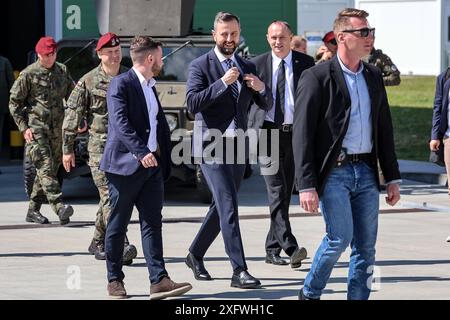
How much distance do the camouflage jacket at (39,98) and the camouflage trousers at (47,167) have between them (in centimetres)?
10

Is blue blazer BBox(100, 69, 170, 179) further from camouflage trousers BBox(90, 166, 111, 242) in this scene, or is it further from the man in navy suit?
camouflage trousers BBox(90, 166, 111, 242)

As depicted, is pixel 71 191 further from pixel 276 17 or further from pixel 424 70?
pixel 424 70

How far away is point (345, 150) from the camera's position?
7.69 meters

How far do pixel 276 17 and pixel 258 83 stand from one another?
10345 mm

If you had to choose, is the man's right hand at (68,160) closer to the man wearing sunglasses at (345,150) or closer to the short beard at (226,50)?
the short beard at (226,50)

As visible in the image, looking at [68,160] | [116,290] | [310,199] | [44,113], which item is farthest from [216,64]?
[44,113]

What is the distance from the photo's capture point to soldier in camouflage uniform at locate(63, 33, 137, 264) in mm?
10500

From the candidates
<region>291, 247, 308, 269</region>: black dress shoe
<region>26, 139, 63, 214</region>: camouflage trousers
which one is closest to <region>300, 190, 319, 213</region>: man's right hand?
<region>291, 247, 308, 269</region>: black dress shoe

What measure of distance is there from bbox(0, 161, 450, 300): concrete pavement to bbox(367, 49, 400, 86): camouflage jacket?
146 centimetres

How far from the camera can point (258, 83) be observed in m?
9.49

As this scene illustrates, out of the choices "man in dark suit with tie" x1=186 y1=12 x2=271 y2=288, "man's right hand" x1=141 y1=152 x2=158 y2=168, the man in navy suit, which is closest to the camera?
"man's right hand" x1=141 y1=152 x2=158 y2=168

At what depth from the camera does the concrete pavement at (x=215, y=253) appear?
9.27 meters

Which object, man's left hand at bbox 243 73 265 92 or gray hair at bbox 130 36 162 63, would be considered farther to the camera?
man's left hand at bbox 243 73 265 92
